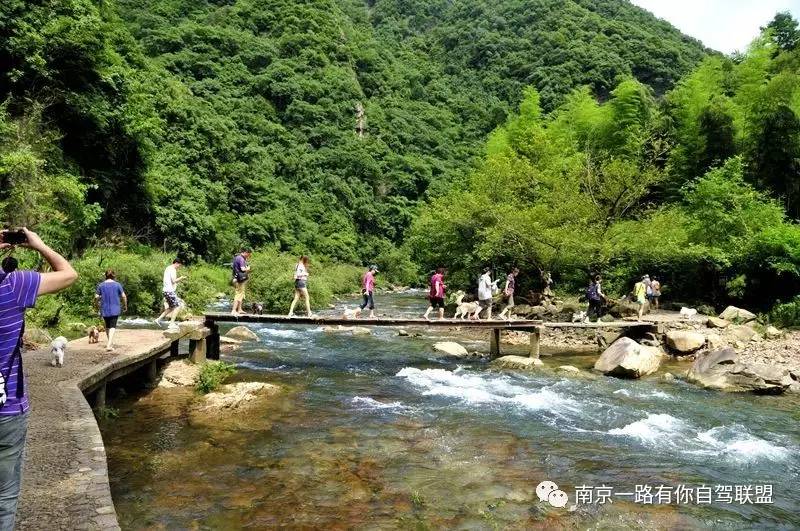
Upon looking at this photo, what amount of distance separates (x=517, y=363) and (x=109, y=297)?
10.6m

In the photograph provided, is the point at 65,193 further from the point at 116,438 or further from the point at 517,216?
the point at 517,216

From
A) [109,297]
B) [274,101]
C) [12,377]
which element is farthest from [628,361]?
[274,101]

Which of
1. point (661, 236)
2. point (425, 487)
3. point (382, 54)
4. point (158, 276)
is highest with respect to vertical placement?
point (382, 54)

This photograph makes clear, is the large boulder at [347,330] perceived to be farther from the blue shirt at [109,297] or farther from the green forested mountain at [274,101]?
the blue shirt at [109,297]

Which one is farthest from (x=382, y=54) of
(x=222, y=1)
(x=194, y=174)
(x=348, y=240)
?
(x=194, y=174)

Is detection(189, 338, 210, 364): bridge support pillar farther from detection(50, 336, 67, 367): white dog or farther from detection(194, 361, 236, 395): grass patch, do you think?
detection(50, 336, 67, 367): white dog

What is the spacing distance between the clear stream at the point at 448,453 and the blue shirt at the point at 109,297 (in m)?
1.97

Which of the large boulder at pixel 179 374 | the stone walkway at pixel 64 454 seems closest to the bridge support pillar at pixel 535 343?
the large boulder at pixel 179 374

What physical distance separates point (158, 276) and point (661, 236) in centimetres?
2238

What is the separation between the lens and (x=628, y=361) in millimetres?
14750

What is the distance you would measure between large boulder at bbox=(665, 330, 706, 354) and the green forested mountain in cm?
2185

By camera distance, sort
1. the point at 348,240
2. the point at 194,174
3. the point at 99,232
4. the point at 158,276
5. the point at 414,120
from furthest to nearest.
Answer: the point at 414,120 → the point at 348,240 → the point at 194,174 → the point at 99,232 → the point at 158,276

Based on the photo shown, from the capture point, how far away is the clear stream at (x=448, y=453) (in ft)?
22.5

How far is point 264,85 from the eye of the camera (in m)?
74.6
